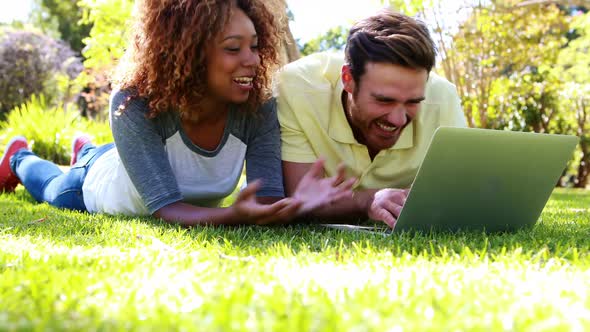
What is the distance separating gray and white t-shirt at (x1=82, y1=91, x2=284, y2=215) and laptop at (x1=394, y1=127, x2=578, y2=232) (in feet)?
3.27

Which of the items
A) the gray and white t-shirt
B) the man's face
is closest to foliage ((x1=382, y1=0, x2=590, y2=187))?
the man's face

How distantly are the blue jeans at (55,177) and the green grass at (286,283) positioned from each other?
1534 millimetres

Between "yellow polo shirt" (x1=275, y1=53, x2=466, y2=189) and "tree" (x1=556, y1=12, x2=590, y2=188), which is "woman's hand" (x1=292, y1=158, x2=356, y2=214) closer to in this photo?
"yellow polo shirt" (x1=275, y1=53, x2=466, y2=189)

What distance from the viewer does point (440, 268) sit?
188 cm

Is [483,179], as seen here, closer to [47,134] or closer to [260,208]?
[260,208]

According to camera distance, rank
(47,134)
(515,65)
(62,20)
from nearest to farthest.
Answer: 1. (47,134)
2. (515,65)
3. (62,20)

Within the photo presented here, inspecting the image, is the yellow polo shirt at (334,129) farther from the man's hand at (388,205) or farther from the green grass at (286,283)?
the green grass at (286,283)

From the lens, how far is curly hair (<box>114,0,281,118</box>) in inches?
121

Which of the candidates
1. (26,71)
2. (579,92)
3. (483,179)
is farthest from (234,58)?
(26,71)

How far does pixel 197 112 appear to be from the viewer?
10.9 ft

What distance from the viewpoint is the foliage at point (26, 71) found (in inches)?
743

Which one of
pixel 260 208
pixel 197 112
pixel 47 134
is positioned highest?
pixel 197 112

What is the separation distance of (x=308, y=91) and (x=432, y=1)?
367 inches

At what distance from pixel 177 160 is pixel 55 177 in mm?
1637
